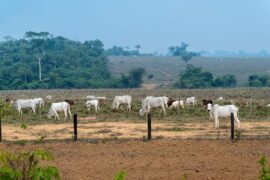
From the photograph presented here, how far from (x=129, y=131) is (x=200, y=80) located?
165 ft

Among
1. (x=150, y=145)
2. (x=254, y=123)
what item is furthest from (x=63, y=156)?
(x=254, y=123)

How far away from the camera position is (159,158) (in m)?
16.2

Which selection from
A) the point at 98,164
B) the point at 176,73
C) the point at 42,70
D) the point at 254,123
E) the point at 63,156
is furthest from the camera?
the point at 176,73

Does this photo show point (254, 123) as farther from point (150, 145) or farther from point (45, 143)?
point (45, 143)

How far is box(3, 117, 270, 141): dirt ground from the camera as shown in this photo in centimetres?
2123

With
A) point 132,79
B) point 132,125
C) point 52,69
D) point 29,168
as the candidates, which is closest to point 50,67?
point 52,69

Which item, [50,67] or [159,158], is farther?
[50,67]

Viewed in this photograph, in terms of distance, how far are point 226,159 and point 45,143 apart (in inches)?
258

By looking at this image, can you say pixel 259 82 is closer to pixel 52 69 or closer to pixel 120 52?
pixel 52 69

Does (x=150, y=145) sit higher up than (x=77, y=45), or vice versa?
(x=77, y=45)

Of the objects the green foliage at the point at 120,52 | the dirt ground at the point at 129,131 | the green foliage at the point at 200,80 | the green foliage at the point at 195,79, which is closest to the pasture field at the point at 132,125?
the dirt ground at the point at 129,131

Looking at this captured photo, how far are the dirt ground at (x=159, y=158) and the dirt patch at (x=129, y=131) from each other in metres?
2.00

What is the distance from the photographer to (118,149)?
17.8 metres

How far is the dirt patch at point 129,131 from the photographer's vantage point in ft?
70.0
